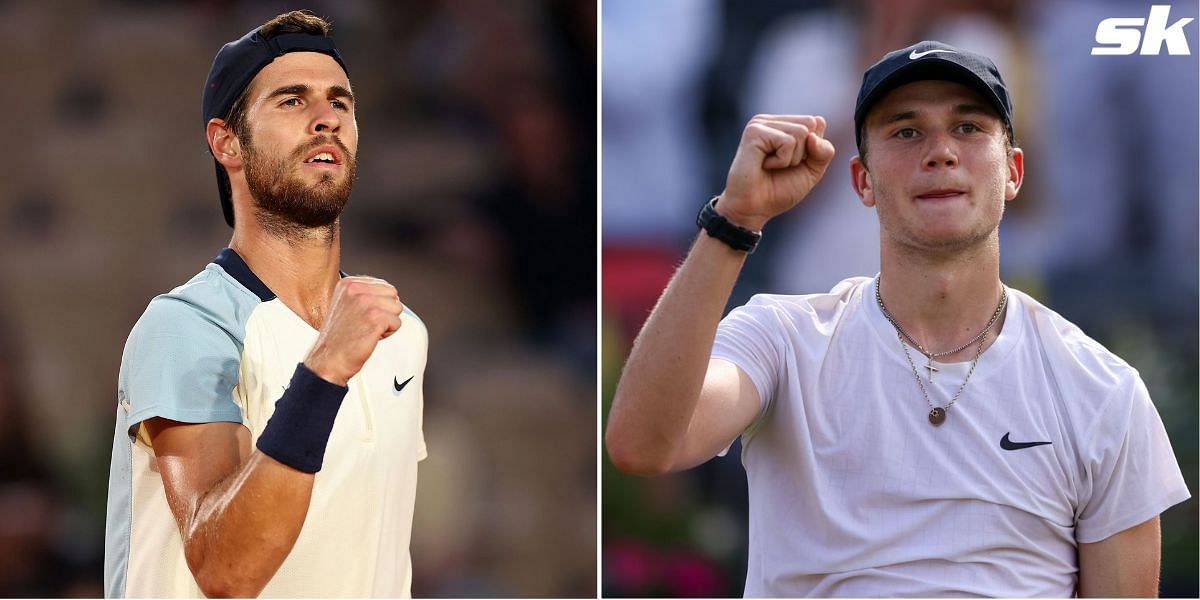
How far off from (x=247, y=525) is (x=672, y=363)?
0.69m

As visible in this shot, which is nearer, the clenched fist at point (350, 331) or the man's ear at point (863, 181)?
the clenched fist at point (350, 331)

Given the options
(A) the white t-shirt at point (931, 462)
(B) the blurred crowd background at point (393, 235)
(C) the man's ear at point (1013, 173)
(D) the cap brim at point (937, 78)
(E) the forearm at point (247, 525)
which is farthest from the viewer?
(B) the blurred crowd background at point (393, 235)

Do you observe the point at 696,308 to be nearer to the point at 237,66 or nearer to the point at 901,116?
the point at 901,116

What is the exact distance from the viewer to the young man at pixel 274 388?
193 centimetres

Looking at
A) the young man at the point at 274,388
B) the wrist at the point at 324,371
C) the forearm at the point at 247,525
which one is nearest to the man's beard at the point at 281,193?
the young man at the point at 274,388

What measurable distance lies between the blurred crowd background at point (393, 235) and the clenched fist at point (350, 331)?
1.12m

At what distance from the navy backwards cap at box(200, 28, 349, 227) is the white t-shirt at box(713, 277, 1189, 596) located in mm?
942

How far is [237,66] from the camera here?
89.9 inches

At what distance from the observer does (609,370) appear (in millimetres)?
3395

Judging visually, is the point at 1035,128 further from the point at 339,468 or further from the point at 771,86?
the point at 339,468

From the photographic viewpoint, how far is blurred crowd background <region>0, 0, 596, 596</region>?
3.19 metres

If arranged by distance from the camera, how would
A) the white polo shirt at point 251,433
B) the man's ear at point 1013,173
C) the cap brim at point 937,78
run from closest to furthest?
the white polo shirt at point 251,433, the cap brim at point 937,78, the man's ear at point 1013,173

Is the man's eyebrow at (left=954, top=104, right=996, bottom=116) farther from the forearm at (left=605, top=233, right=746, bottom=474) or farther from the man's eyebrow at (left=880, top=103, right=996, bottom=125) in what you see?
the forearm at (left=605, top=233, right=746, bottom=474)

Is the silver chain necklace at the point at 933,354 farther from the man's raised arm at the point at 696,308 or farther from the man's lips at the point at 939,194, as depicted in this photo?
the man's raised arm at the point at 696,308
